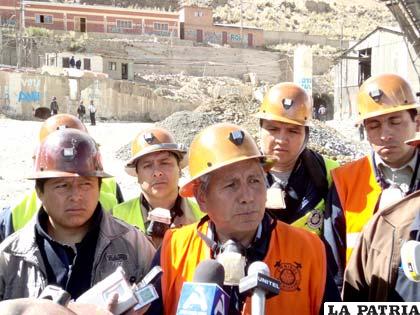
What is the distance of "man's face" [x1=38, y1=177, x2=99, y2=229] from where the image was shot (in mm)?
3539

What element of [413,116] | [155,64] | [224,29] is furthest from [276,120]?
[224,29]

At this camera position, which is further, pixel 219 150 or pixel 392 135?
pixel 392 135

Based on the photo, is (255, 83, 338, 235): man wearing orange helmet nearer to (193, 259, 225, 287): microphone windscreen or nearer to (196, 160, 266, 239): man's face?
(196, 160, 266, 239): man's face

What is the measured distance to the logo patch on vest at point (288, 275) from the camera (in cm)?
297

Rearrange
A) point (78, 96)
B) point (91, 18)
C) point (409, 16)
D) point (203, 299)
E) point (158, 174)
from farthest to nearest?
point (91, 18)
point (78, 96)
point (409, 16)
point (158, 174)
point (203, 299)

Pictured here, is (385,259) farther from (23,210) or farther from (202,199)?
(23,210)

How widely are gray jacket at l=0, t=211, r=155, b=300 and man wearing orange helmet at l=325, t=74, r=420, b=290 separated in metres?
1.35

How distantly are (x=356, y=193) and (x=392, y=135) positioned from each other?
49 cm

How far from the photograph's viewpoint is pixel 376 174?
4.27m

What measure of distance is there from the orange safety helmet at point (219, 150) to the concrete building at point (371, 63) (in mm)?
32320

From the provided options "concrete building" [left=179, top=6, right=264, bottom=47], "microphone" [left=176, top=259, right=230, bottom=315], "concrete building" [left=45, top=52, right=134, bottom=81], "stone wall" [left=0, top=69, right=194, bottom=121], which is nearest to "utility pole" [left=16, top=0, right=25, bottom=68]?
"concrete building" [left=45, top=52, right=134, bottom=81]

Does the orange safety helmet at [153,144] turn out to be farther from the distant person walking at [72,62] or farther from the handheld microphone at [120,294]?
the distant person walking at [72,62]

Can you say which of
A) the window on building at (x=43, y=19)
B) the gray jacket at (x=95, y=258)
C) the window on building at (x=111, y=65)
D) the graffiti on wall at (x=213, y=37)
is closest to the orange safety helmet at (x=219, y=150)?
the gray jacket at (x=95, y=258)

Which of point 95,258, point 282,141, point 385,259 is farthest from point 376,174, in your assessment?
point 95,258
